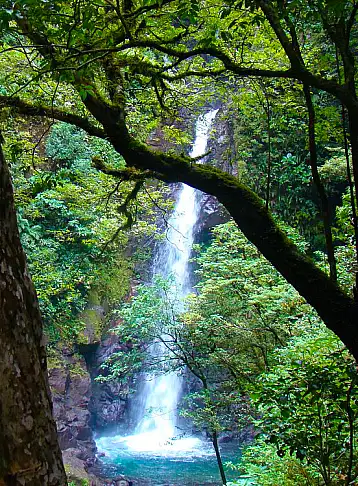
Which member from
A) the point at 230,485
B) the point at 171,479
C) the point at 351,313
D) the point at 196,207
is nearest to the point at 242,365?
the point at 230,485

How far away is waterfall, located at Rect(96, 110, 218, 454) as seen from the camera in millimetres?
10609

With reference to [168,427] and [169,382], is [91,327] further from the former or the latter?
[168,427]

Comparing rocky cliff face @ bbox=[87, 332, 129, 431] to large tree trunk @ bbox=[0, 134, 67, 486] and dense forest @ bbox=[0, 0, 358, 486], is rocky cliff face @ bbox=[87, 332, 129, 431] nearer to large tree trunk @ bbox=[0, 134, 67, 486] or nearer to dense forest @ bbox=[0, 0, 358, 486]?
dense forest @ bbox=[0, 0, 358, 486]

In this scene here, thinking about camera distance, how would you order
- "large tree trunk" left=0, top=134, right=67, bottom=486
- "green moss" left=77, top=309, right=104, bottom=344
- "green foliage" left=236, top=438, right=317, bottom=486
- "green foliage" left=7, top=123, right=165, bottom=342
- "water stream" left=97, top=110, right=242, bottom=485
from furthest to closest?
"green moss" left=77, top=309, right=104, bottom=344
"water stream" left=97, top=110, right=242, bottom=485
"green foliage" left=7, top=123, right=165, bottom=342
"green foliage" left=236, top=438, right=317, bottom=486
"large tree trunk" left=0, top=134, right=67, bottom=486

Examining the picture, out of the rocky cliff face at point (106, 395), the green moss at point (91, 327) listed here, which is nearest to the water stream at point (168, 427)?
the rocky cliff face at point (106, 395)

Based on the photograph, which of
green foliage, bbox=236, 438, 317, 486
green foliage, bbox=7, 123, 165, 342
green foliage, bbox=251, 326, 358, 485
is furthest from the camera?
green foliage, bbox=7, 123, 165, 342

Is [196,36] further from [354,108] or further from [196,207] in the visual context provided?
[196,207]

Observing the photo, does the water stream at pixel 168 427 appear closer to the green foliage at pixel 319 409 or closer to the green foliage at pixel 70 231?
the green foliage at pixel 70 231

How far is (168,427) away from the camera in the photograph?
38.4ft

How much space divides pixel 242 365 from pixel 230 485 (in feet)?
9.10

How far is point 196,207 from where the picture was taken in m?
13.4

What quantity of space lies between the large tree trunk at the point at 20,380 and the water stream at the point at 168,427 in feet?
17.6

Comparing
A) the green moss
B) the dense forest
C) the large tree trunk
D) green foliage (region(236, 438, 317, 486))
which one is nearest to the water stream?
the dense forest

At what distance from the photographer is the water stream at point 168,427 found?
8.55 meters
